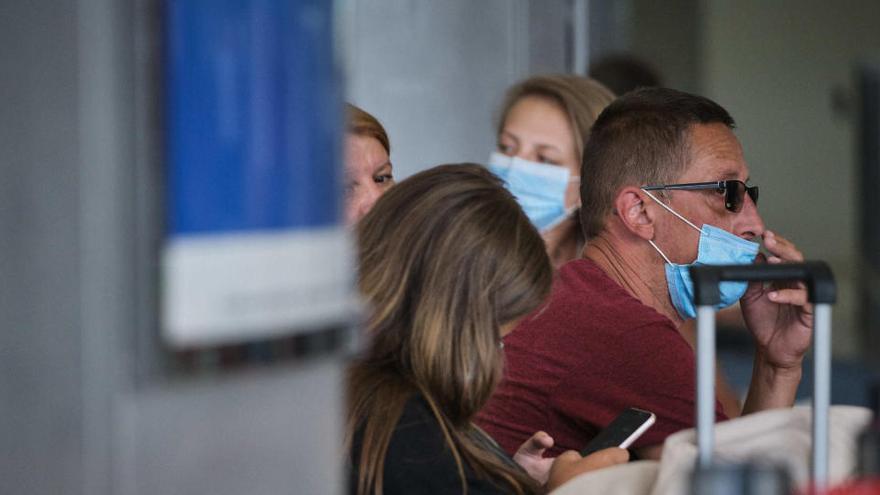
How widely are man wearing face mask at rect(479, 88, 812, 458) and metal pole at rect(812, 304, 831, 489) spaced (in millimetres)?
842

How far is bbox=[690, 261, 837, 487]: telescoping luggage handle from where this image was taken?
4.43ft

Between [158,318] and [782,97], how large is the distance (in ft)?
26.7

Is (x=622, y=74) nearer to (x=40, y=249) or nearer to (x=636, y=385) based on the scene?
(x=636, y=385)

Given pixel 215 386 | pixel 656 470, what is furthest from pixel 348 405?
pixel 215 386

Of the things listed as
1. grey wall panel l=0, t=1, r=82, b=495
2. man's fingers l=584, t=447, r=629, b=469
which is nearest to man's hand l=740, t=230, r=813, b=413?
man's fingers l=584, t=447, r=629, b=469

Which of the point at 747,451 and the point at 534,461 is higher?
the point at 747,451

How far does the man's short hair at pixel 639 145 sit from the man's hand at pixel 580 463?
0.92 metres

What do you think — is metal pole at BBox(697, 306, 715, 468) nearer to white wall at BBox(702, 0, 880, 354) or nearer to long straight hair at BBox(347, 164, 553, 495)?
long straight hair at BBox(347, 164, 553, 495)

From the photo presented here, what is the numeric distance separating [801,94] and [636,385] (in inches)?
264

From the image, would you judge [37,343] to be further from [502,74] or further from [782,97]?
[782,97]

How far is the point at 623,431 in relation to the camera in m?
2.10

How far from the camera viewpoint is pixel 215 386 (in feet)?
3.10

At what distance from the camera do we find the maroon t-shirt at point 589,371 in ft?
7.57

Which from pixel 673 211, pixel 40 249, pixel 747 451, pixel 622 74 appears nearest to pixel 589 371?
pixel 673 211
